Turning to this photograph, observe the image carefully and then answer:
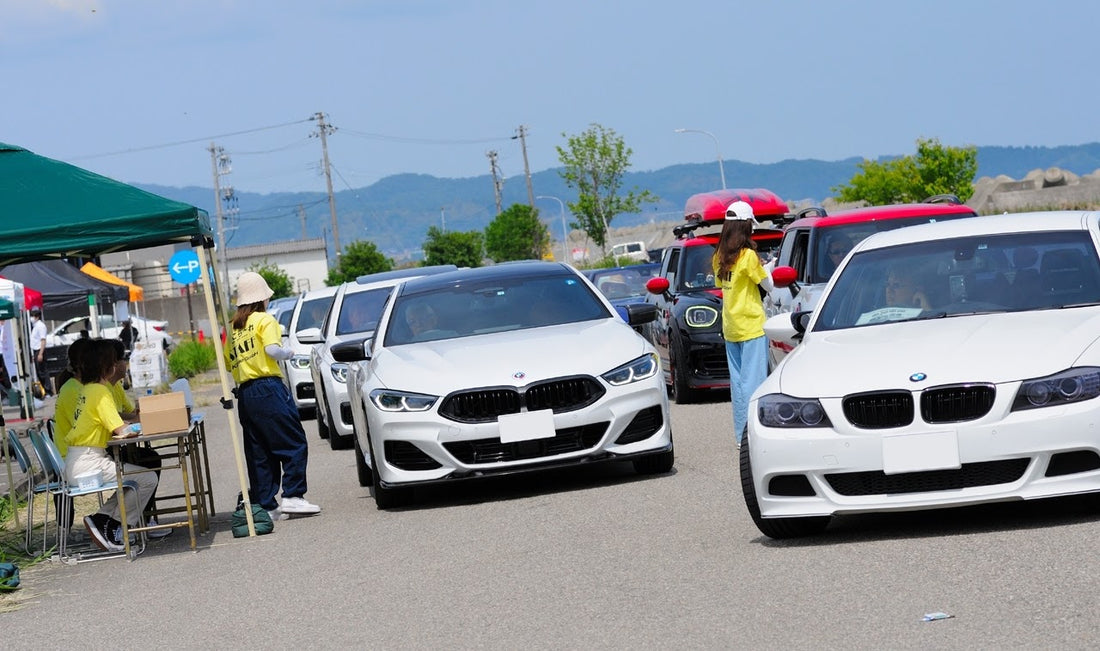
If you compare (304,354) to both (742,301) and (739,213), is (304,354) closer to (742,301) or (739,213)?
(742,301)

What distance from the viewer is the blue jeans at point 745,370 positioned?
37.3 feet

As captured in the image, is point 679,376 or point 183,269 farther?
point 183,269

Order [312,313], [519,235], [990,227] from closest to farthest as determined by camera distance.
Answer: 1. [990,227]
2. [312,313]
3. [519,235]

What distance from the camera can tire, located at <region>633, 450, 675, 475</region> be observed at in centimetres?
1078

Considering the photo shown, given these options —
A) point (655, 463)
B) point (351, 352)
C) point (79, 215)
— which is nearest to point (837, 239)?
Answer: point (655, 463)

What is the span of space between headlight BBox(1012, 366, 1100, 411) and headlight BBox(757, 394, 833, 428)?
0.84 meters

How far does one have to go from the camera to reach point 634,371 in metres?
10.6

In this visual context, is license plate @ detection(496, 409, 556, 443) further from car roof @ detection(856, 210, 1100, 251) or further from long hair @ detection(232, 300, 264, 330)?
car roof @ detection(856, 210, 1100, 251)

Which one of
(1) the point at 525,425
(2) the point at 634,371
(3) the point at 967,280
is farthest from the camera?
(2) the point at 634,371

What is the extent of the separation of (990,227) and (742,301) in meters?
2.77

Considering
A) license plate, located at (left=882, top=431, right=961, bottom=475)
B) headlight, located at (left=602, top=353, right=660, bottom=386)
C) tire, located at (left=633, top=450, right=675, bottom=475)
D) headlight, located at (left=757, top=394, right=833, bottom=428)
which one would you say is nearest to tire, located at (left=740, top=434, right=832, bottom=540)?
headlight, located at (left=757, top=394, right=833, bottom=428)

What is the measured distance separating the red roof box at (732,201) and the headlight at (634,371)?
873 cm

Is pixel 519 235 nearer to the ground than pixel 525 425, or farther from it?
farther from it

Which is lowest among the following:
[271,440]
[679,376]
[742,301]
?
[679,376]
